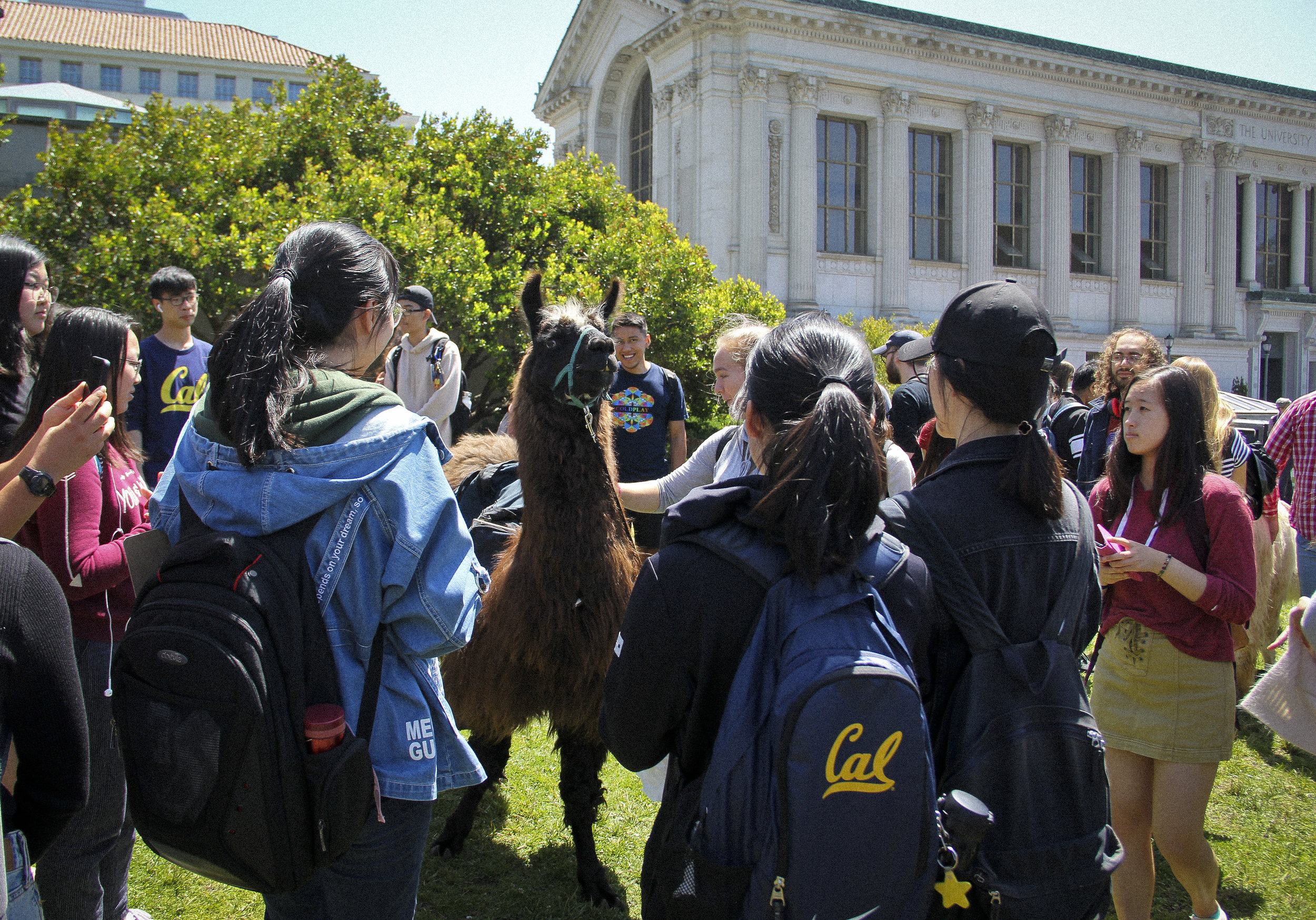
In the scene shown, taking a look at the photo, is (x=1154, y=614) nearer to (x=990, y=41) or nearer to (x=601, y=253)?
(x=601, y=253)

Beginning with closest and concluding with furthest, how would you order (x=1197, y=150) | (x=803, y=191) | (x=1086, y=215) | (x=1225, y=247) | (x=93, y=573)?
(x=93, y=573)
(x=803, y=191)
(x=1086, y=215)
(x=1197, y=150)
(x=1225, y=247)

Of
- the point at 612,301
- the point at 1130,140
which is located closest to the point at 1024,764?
the point at 612,301

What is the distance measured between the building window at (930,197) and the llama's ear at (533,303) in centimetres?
2650

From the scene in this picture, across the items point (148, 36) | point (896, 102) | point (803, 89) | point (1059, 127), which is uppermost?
point (148, 36)

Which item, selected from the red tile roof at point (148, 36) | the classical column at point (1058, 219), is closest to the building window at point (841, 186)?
the classical column at point (1058, 219)

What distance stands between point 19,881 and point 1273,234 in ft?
142

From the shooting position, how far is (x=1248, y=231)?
33.3m

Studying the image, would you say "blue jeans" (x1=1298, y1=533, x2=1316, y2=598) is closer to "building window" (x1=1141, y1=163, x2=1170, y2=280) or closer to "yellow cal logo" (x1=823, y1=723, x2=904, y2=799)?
"yellow cal logo" (x1=823, y1=723, x2=904, y2=799)

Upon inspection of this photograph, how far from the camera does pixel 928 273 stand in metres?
27.7

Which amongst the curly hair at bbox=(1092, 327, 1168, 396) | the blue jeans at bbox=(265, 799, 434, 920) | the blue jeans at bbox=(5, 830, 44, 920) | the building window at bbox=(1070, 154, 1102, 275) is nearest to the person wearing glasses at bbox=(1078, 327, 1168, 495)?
the curly hair at bbox=(1092, 327, 1168, 396)

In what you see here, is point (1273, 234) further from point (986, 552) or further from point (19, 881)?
point (19, 881)

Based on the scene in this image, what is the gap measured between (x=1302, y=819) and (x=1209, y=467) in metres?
2.45

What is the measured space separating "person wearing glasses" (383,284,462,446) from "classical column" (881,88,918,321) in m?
22.2

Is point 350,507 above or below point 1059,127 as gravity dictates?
below
